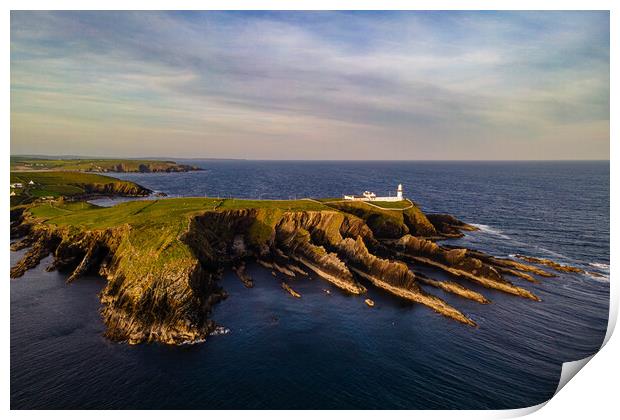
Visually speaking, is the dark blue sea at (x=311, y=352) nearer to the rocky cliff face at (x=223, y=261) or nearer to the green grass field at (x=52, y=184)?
the rocky cliff face at (x=223, y=261)

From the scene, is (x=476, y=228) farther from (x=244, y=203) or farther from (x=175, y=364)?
(x=175, y=364)

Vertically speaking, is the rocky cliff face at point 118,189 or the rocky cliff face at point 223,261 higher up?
the rocky cliff face at point 118,189

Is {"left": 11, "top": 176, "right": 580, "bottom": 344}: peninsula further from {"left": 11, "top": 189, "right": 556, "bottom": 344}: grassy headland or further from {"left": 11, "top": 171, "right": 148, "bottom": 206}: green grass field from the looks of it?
{"left": 11, "top": 171, "right": 148, "bottom": 206}: green grass field

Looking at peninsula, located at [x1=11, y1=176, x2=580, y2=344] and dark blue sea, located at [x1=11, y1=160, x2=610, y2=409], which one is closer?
dark blue sea, located at [x1=11, y1=160, x2=610, y2=409]

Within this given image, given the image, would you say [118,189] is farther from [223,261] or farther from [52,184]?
[223,261]

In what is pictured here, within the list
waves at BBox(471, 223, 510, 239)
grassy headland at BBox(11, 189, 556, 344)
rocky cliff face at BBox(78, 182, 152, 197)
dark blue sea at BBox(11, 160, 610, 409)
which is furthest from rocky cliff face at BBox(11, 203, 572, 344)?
rocky cliff face at BBox(78, 182, 152, 197)

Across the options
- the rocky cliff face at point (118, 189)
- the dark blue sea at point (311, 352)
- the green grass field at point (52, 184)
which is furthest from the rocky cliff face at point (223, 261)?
the rocky cliff face at point (118, 189)

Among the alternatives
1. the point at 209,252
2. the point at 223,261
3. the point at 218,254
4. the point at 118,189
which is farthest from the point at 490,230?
the point at 118,189
